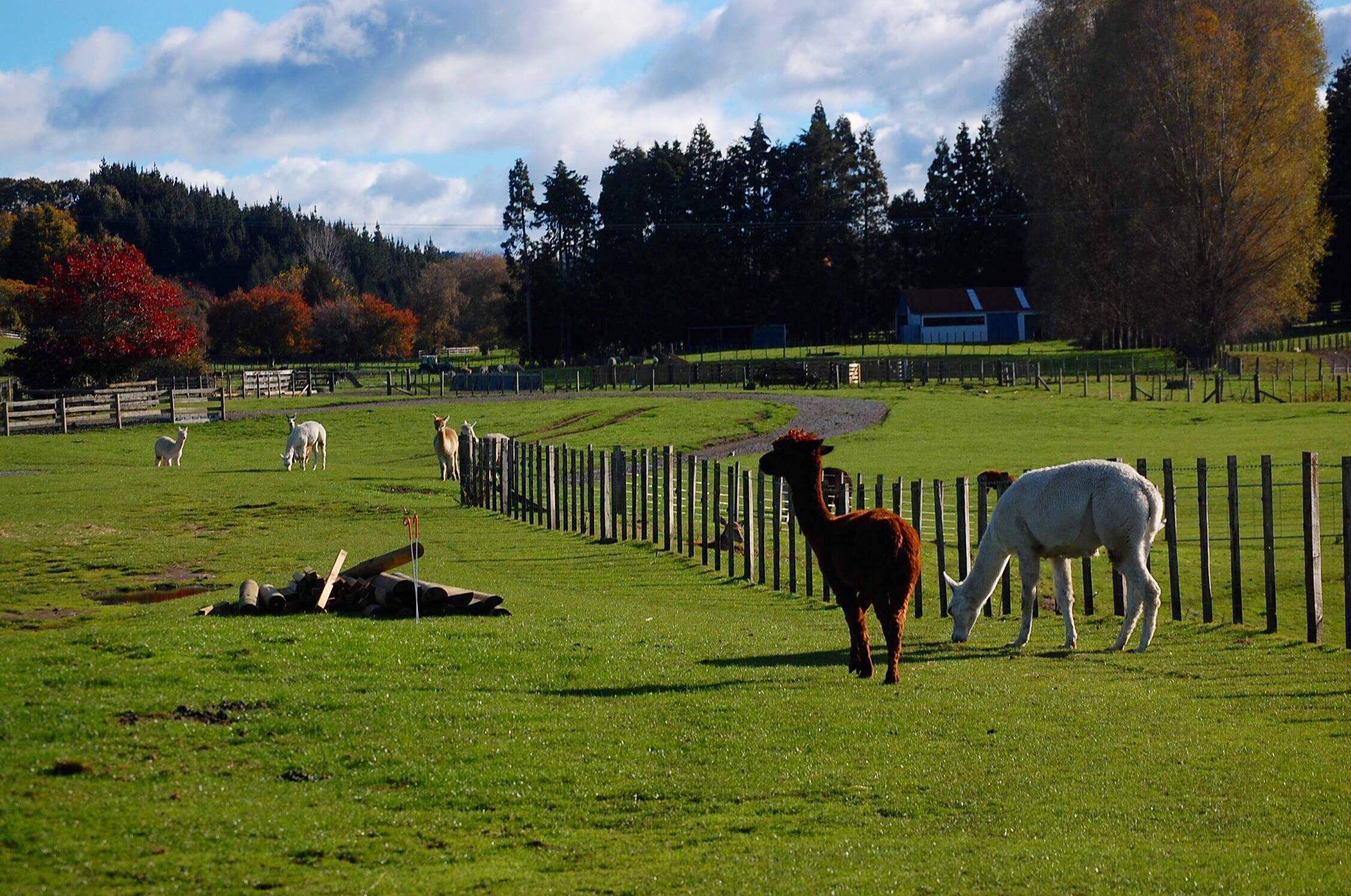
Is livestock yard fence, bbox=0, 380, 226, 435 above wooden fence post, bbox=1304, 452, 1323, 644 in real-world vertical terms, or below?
above

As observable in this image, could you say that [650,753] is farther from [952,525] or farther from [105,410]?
[105,410]

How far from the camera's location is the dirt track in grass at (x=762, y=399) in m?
46.7

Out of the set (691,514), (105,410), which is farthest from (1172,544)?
(105,410)

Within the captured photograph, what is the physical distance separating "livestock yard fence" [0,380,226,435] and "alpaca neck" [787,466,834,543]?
47.6 m

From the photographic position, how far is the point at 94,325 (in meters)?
62.7

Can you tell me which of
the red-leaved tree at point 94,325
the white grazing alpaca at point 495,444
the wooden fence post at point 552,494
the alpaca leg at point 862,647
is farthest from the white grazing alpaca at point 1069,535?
the red-leaved tree at point 94,325

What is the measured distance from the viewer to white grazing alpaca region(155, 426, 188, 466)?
4081 centimetres

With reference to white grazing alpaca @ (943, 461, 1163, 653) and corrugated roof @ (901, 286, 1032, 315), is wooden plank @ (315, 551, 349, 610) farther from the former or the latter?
corrugated roof @ (901, 286, 1032, 315)

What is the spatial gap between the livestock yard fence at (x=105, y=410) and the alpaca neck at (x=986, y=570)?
46.9 meters

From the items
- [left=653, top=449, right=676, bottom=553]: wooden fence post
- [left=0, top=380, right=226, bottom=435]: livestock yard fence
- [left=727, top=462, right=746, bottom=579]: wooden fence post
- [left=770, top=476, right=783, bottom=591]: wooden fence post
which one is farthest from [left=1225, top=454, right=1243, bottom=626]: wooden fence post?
[left=0, top=380, right=226, bottom=435]: livestock yard fence

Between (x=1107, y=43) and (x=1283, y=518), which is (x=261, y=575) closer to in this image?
(x=1283, y=518)

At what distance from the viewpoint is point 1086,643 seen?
13.4m

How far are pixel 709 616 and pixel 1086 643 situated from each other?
13.6 ft

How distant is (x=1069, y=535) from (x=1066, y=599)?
649 mm
